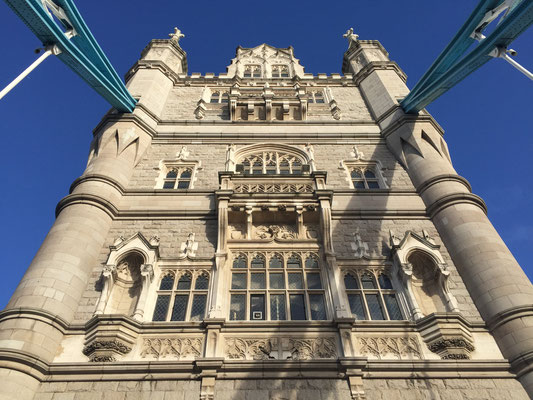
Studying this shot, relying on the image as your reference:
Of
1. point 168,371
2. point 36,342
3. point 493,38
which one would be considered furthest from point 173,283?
point 493,38

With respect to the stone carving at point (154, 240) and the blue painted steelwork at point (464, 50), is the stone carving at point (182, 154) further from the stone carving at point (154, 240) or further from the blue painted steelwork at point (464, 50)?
the blue painted steelwork at point (464, 50)

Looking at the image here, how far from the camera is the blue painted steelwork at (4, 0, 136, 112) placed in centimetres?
1060

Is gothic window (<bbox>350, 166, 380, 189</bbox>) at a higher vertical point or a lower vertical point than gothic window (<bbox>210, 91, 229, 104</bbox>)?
lower

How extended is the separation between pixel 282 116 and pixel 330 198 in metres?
6.64

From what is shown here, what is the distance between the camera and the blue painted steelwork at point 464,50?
1088 centimetres

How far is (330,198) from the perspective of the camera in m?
11.5

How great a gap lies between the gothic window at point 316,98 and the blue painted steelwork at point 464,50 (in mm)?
4816

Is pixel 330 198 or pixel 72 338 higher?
pixel 330 198

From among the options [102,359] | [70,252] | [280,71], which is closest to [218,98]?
[280,71]

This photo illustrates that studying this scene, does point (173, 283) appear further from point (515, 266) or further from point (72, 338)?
point (515, 266)

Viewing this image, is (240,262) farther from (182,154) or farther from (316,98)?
(316,98)

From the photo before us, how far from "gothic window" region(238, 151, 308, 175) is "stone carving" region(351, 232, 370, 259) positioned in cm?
376

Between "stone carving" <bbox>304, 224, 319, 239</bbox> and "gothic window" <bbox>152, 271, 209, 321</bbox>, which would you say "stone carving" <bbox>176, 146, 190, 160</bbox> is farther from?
"stone carving" <bbox>304, 224, 319, 239</bbox>

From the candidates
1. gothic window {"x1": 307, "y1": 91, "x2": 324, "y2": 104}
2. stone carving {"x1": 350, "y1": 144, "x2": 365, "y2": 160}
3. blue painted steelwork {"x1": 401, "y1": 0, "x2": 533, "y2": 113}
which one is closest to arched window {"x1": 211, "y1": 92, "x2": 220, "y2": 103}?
gothic window {"x1": 307, "y1": 91, "x2": 324, "y2": 104}
